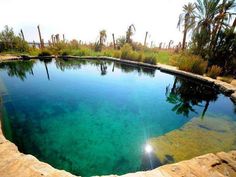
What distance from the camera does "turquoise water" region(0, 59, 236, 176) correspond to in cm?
274

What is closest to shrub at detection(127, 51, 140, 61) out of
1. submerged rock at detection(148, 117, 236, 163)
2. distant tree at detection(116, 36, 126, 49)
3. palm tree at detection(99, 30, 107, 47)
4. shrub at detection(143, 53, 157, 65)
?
shrub at detection(143, 53, 157, 65)

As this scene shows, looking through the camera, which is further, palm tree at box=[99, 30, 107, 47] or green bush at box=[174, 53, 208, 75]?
palm tree at box=[99, 30, 107, 47]

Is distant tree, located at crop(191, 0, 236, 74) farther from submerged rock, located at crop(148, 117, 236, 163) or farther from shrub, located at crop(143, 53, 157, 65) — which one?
submerged rock, located at crop(148, 117, 236, 163)

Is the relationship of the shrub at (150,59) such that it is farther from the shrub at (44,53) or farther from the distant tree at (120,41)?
the shrub at (44,53)

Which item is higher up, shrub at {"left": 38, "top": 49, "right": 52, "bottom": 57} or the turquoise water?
shrub at {"left": 38, "top": 49, "right": 52, "bottom": 57}

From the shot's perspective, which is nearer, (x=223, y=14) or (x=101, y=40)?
(x=223, y=14)

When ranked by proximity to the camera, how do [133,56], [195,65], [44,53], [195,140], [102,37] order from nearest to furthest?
[195,140] → [195,65] → [133,56] → [44,53] → [102,37]

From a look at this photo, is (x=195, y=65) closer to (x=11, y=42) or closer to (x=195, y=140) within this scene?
(x=195, y=140)

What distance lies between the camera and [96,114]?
4273 mm

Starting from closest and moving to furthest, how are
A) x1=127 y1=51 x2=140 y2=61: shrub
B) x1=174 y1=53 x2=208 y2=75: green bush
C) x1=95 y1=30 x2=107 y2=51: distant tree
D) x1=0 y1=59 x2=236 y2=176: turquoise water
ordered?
x1=0 y1=59 x2=236 y2=176: turquoise water < x1=174 y1=53 x2=208 y2=75: green bush < x1=127 y1=51 x2=140 y2=61: shrub < x1=95 y1=30 x2=107 y2=51: distant tree

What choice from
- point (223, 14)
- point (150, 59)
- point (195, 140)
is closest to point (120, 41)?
point (150, 59)

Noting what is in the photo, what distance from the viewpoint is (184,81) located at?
7918 millimetres

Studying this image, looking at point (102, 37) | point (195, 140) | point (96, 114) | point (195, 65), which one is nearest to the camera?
point (195, 140)

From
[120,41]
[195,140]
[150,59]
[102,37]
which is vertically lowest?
[195,140]
